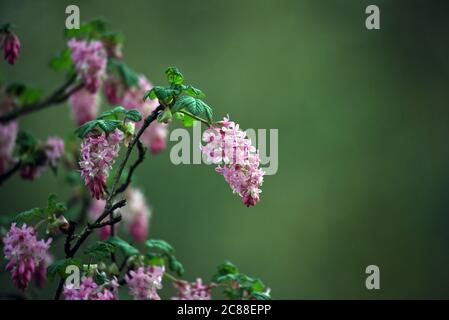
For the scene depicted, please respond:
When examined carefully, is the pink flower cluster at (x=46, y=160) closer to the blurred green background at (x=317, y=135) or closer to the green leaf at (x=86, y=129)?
the green leaf at (x=86, y=129)

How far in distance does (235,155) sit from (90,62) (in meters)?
0.79

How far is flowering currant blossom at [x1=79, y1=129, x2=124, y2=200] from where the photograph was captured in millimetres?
1299

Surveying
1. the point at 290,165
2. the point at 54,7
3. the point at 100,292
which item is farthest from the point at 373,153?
the point at 100,292

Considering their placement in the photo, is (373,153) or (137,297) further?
(373,153)

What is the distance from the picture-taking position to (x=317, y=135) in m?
4.20

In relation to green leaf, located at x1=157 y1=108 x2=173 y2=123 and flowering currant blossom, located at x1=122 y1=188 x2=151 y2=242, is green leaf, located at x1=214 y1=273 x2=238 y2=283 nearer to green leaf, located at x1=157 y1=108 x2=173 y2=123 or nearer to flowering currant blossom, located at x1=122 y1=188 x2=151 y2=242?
green leaf, located at x1=157 y1=108 x2=173 y2=123

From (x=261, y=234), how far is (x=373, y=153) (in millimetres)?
1017

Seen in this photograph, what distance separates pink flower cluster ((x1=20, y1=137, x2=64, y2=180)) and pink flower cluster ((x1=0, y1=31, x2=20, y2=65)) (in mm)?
375

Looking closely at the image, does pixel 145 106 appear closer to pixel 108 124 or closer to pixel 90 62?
pixel 90 62

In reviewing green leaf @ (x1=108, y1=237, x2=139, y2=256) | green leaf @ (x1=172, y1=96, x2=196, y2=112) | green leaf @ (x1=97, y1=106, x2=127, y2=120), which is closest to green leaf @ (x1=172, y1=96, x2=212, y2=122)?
green leaf @ (x1=172, y1=96, x2=196, y2=112)

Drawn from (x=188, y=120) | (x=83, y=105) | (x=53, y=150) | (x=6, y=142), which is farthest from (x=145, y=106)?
(x=188, y=120)

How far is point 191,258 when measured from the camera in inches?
157

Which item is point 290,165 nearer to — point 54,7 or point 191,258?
point 191,258
